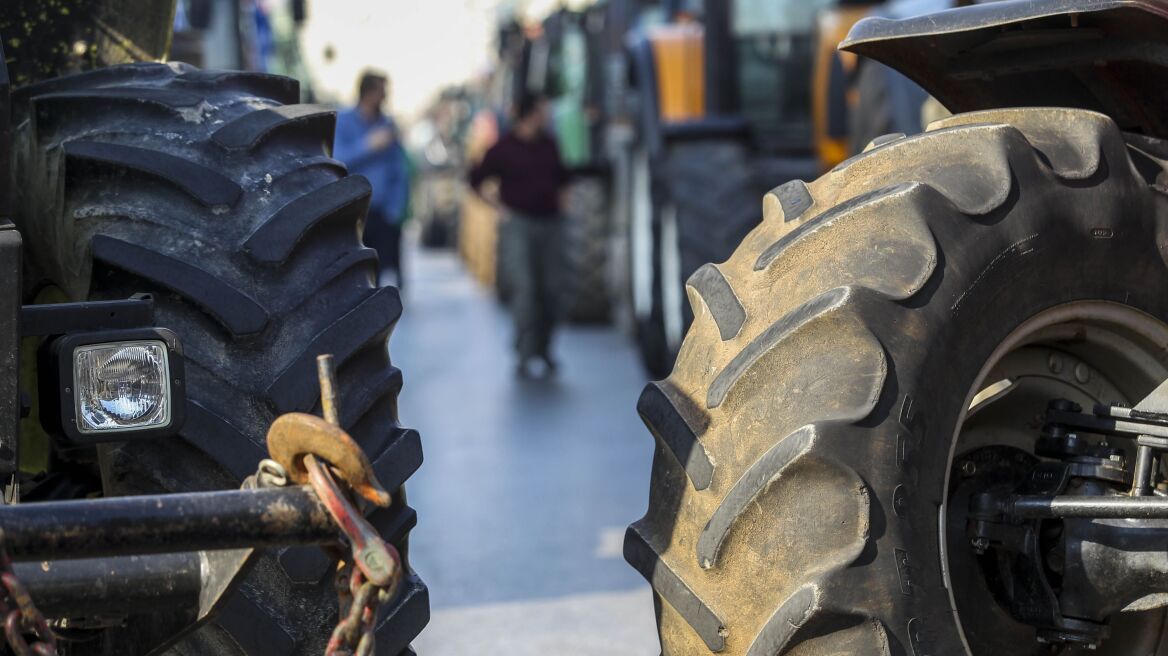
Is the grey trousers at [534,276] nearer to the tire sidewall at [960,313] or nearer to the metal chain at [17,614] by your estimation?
the tire sidewall at [960,313]

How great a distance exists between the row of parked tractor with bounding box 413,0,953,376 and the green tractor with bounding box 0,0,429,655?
10.2 feet

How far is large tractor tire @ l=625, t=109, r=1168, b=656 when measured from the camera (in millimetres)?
2482

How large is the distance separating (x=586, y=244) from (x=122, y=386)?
1127cm

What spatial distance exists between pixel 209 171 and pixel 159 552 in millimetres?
1058

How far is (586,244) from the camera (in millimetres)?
13688

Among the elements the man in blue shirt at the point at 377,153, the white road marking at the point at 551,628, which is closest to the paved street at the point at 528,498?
the white road marking at the point at 551,628

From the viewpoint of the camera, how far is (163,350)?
8.12 feet

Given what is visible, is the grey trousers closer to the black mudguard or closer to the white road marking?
the white road marking

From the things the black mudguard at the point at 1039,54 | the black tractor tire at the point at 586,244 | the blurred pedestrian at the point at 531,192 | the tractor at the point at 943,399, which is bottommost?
the black tractor tire at the point at 586,244

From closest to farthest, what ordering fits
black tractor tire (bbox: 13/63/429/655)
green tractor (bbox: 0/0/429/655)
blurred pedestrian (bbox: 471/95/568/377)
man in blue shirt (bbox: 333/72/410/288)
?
green tractor (bbox: 0/0/429/655) < black tractor tire (bbox: 13/63/429/655) < blurred pedestrian (bbox: 471/95/568/377) < man in blue shirt (bbox: 333/72/410/288)

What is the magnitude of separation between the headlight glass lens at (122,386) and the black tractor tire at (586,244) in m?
10.9

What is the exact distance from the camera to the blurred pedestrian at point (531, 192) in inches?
477

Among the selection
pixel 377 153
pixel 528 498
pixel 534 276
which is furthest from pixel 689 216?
pixel 377 153

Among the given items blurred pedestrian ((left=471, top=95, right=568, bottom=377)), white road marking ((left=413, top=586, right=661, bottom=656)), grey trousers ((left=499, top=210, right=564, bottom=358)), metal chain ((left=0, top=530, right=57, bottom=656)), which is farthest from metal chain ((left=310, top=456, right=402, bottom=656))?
blurred pedestrian ((left=471, top=95, right=568, bottom=377))
